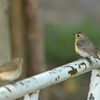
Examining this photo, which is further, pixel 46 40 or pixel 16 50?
pixel 46 40

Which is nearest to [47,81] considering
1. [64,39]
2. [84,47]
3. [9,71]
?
[9,71]

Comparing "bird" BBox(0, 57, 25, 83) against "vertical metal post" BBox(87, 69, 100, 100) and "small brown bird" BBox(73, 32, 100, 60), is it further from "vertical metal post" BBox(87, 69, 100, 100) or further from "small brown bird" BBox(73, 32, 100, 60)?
"small brown bird" BBox(73, 32, 100, 60)

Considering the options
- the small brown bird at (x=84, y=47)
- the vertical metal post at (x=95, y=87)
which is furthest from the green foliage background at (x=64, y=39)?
the vertical metal post at (x=95, y=87)

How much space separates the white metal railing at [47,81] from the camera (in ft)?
5.82

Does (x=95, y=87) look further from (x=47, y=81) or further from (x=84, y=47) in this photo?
(x=84, y=47)

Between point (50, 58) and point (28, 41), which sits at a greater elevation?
point (28, 41)

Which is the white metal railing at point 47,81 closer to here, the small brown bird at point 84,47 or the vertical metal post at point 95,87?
the vertical metal post at point 95,87

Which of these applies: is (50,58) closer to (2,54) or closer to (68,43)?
(68,43)

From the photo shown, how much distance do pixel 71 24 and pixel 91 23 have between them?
0.65m

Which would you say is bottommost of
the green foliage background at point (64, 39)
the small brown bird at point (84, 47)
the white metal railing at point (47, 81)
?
the green foliage background at point (64, 39)

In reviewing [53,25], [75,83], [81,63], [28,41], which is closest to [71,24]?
[53,25]

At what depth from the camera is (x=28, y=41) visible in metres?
5.51

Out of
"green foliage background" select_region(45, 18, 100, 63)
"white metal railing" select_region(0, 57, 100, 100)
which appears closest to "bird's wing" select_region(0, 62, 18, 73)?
"white metal railing" select_region(0, 57, 100, 100)

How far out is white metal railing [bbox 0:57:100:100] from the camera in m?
1.77
